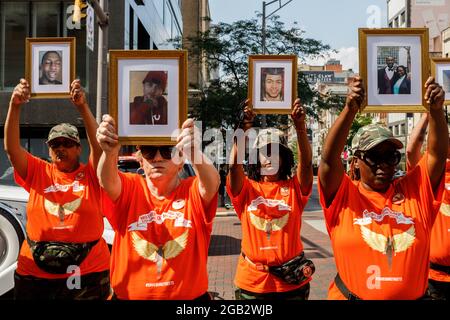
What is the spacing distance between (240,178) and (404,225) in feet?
4.60

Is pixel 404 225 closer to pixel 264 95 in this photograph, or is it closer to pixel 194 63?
pixel 264 95

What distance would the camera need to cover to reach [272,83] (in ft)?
13.6

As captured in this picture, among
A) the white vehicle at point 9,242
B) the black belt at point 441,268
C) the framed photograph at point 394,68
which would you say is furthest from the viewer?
the white vehicle at point 9,242

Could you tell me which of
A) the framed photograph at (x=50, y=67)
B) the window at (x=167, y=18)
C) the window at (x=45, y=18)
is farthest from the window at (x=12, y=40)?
the framed photograph at (x=50, y=67)

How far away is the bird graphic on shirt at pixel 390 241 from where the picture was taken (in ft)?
9.46

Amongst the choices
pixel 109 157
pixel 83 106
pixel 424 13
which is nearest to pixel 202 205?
pixel 109 157

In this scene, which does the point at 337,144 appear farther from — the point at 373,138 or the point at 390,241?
the point at 390,241

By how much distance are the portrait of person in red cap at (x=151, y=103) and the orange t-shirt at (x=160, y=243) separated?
15.3 inches

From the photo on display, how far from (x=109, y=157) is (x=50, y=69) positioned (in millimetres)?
1394

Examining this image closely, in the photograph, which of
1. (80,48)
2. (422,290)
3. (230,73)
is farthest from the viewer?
(230,73)

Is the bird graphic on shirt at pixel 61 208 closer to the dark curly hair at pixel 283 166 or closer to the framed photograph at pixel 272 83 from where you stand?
the dark curly hair at pixel 283 166

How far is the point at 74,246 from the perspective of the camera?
3936 millimetres

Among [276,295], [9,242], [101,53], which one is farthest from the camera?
[101,53]

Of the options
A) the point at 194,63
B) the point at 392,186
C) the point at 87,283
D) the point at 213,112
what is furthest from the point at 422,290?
the point at 194,63
